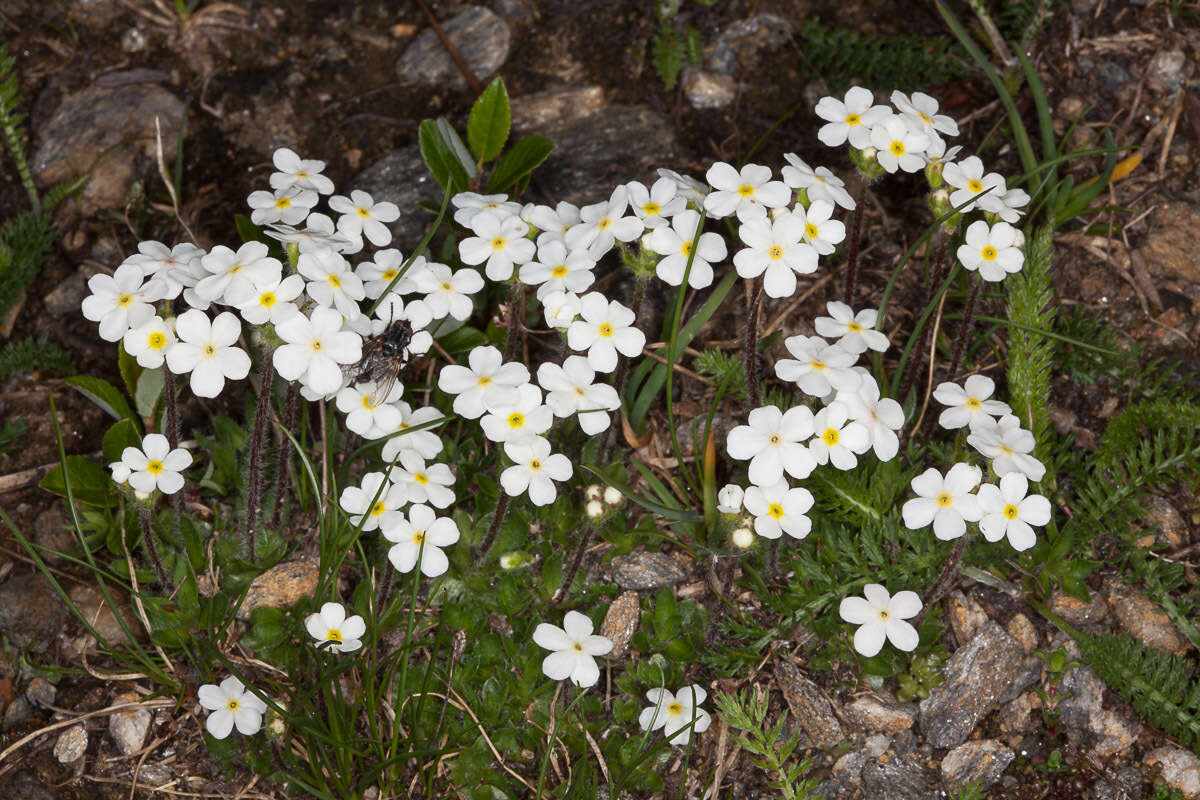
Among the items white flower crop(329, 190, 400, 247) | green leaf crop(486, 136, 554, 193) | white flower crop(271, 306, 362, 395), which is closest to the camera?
white flower crop(271, 306, 362, 395)

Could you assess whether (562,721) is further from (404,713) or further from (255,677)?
(255,677)

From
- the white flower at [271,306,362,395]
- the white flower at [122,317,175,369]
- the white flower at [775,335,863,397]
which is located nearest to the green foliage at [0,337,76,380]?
the white flower at [122,317,175,369]

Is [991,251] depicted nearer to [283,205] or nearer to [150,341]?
[283,205]

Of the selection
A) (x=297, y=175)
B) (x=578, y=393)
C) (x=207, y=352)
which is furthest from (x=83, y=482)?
(x=578, y=393)

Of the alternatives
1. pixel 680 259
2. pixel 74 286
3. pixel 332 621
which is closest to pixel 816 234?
pixel 680 259

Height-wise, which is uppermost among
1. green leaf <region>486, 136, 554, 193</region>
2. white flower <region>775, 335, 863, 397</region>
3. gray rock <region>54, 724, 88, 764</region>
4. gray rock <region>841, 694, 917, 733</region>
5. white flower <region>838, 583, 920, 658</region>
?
green leaf <region>486, 136, 554, 193</region>

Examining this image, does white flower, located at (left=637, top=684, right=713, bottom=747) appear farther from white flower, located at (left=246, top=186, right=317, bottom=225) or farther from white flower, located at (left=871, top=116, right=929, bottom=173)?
white flower, located at (left=246, top=186, right=317, bottom=225)

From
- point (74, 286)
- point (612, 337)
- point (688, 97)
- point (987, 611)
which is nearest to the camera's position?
point (612, 337)

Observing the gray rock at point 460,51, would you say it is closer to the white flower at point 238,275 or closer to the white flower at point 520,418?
the white flower at point 238,275
